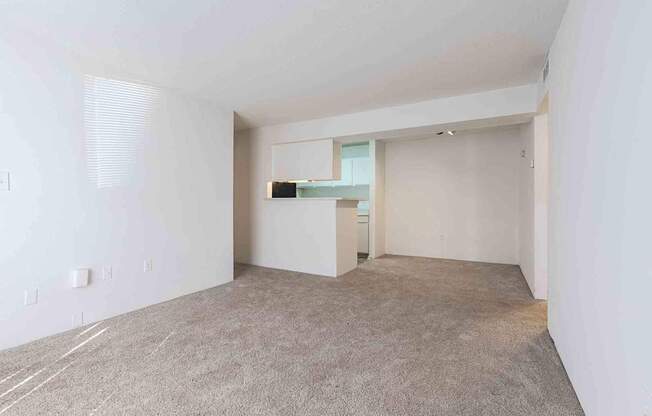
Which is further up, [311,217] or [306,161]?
[306,161]

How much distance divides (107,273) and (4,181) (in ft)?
3.52

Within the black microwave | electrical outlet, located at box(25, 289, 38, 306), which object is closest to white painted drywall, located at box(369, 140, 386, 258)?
the black microwave

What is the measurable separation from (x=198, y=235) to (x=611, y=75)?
376 centimetres

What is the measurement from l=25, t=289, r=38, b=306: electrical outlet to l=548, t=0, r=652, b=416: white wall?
358 cm

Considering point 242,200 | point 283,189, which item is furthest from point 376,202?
point 242,200

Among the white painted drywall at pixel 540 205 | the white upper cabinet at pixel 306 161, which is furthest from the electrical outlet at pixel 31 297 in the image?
the white painted drywall at pixel 540 205

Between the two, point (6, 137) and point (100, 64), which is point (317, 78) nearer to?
point (100, 64)

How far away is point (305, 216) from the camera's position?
15.2 feet

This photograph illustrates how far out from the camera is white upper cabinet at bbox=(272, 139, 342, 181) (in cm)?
470

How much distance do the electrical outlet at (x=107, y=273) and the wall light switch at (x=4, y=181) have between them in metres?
0.97

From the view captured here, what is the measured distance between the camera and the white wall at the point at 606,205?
3.14 ft

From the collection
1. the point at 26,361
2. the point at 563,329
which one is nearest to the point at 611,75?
the point at 563,329

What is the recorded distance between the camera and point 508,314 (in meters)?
2.82

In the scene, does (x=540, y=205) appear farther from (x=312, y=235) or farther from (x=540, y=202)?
(x=312, y=235)
